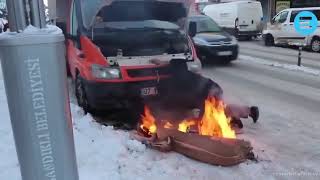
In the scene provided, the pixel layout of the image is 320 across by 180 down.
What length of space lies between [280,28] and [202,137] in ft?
58.8

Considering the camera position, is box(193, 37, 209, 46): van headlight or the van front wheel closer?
box(193, 37, 209, 46): van headlight

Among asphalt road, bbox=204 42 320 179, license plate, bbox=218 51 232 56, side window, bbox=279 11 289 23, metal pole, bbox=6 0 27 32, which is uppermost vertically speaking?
metal pole, bbox=6 0 27 32

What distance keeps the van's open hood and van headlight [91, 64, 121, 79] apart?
96 cm

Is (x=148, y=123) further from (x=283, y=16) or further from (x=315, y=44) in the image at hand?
(x=283, y=16)

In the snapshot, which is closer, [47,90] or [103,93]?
[47,90]

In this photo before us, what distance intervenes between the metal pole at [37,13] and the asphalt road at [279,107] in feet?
12.2

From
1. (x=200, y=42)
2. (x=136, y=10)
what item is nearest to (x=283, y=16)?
(x=200, y=42)

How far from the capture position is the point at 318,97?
9445mm

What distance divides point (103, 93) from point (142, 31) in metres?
1.49

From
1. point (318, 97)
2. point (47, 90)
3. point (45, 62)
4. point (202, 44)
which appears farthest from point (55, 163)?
point (202, 44)

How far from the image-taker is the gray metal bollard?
2.31 meters

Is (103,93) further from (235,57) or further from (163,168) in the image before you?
(235,57)

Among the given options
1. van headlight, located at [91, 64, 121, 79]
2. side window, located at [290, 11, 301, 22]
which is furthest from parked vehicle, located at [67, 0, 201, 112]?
side window, located at [290, 11, 301, 22]

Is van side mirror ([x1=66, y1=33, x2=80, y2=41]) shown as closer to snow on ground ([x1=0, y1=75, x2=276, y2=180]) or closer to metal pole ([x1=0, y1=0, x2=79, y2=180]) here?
snow on ground ([x1=0, y1=75, x2=276, y2=180])
